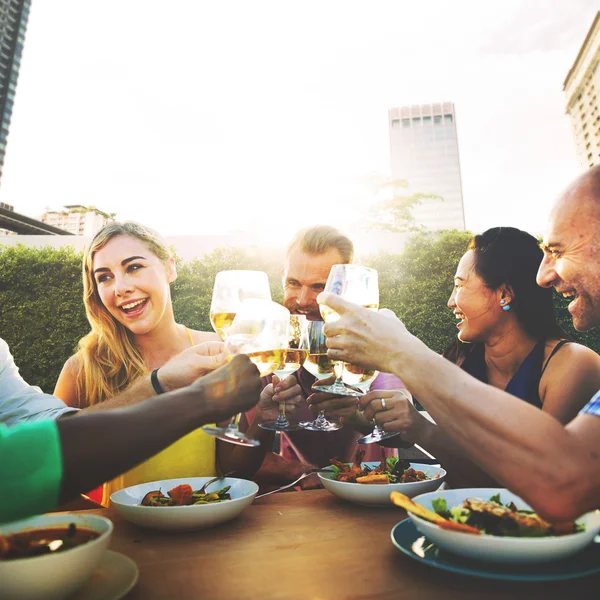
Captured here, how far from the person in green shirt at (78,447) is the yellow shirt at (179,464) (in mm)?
1426

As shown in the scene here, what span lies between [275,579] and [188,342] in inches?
89.8

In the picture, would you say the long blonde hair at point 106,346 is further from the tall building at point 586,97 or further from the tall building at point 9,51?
the tall building at point 586,97

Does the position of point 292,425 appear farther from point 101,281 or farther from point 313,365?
point 101,281

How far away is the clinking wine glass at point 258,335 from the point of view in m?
1.38

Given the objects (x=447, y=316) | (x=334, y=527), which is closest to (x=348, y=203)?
(x=447, y=316)

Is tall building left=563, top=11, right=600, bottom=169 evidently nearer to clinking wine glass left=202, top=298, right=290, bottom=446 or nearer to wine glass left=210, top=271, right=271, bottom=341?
wine glass left=210, top=271, right=271, bottom=341

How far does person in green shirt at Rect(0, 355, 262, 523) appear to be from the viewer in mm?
796

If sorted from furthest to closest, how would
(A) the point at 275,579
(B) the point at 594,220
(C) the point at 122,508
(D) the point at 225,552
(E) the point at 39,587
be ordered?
(B) the point at 594,220, (C) the point at 122,508, (D) the point at 225,552, (A) the point at 275,579, (E) the point at 39,587

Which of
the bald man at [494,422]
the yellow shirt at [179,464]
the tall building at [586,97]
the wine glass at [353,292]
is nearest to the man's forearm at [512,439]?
the bald man at [494,422]

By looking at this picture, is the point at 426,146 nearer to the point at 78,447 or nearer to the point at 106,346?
the point at 106,346

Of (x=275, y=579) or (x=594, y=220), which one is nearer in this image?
(x=275, y=579)

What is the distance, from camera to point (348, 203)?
2892 centimetres

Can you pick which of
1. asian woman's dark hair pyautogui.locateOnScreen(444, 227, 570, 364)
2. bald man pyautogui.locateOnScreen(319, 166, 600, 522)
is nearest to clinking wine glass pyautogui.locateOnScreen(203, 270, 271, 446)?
bald man pyautogui.locateOnScreen(319, 166, 600, 522)

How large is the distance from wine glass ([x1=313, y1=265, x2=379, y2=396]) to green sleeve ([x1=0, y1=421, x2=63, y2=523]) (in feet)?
3.12
